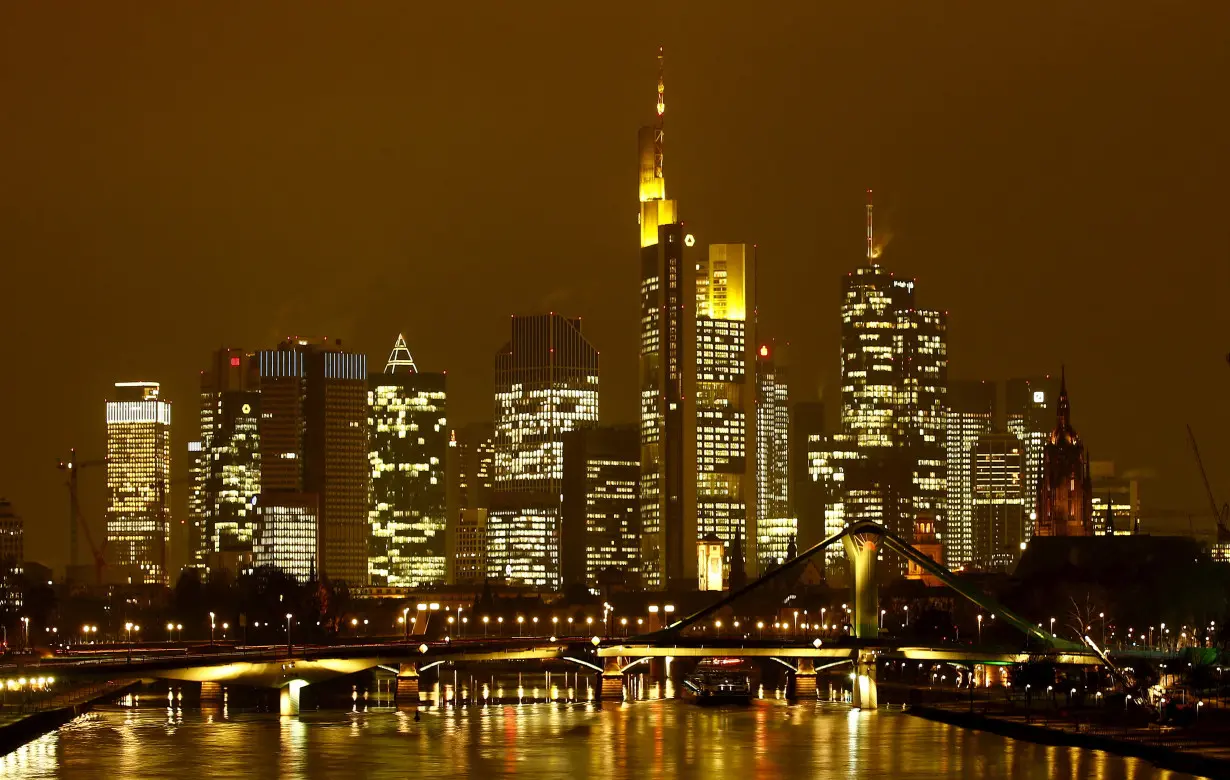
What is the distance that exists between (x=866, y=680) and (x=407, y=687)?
36.4 m

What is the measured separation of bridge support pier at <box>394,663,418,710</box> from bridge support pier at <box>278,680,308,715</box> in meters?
10.8

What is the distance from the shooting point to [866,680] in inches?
7333

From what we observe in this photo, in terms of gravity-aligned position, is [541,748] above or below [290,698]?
below

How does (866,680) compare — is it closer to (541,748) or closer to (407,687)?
(407,687)

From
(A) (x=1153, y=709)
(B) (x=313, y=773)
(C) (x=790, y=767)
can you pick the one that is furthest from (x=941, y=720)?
(B) (x=313, y=773)

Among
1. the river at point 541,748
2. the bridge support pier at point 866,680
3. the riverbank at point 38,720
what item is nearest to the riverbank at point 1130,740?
the river at point 541,748

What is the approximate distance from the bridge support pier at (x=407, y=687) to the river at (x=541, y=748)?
9.69 metres

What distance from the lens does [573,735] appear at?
509 feet

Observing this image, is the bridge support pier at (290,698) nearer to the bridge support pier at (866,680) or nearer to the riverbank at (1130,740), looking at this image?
the bridge support pier at (866,680)

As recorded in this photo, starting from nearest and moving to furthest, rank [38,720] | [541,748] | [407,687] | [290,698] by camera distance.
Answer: [541,748], [38,720], [290,698], [407,687]

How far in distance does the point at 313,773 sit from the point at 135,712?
57.5m

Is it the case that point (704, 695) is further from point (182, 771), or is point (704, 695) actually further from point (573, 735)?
point (182, 771)

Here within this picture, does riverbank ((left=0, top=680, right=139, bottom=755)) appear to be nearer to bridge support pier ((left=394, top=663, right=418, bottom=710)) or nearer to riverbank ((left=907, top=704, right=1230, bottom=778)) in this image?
bridge support pier ((left=394, top=663, right=418, bottom=710))

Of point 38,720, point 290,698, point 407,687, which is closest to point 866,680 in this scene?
point 407,687
